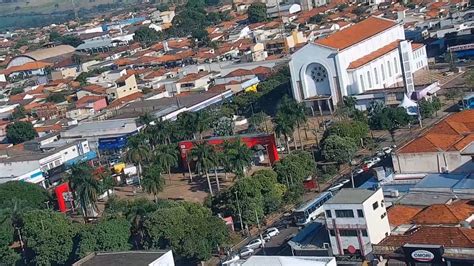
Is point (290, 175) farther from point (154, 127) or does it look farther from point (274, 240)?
point (154, 127)

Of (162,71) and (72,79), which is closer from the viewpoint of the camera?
(162,71)

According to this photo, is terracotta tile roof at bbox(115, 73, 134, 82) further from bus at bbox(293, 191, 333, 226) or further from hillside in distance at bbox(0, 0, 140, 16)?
hillside in distance at bbox(0, 0, 140, 16)

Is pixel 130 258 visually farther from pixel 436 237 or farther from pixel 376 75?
pixel 376 75

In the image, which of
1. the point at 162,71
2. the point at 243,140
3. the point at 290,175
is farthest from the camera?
the point at 162,71

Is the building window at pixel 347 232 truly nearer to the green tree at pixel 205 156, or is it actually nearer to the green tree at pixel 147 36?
the green tree at pixel 205 156

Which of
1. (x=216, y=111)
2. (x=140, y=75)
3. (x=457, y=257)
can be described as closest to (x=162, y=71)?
(x=140, y=75)

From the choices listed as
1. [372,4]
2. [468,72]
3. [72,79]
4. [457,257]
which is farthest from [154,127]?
[372,4]

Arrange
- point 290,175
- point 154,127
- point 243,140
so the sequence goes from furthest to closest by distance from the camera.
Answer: point 154,127 < point 243,140 < point 290,175
